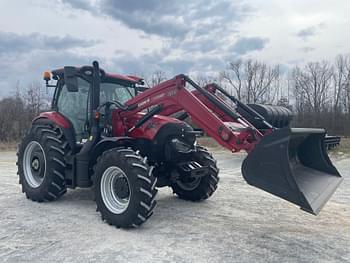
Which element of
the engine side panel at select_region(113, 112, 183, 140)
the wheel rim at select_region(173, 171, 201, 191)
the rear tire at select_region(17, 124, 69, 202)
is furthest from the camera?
the wheel rim at select_region(173, 171, 201, 191)

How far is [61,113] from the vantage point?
687 centimetres

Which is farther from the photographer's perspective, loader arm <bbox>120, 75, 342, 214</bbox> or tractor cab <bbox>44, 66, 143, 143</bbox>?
tractor cab <bbox>44, 66, 143, 143</bbox>

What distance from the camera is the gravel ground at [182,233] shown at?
4.07 m

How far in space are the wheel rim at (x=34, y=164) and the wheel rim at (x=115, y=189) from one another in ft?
5.90

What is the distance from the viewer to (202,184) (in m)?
6.60

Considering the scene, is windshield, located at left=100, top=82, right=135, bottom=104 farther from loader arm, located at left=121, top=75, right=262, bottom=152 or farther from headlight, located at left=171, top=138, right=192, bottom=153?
headlight, located at left=171, top=138, right=192, bottom=153

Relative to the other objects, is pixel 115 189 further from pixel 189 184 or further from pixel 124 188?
pixel 189 184

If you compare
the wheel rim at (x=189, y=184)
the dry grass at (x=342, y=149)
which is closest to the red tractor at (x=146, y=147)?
the wheel rim at (x=189, y=184)

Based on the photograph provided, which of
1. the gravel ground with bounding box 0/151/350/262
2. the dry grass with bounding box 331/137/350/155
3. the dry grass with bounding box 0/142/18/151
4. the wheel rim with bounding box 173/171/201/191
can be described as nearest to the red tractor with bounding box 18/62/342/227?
the wheel rim with bounding box 173/171/201/191

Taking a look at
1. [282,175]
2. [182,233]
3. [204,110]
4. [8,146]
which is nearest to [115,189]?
[182,233]

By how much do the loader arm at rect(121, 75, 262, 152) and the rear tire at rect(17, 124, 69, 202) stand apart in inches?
Result: 51.4

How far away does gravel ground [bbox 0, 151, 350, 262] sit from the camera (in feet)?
13.4

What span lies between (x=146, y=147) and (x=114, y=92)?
1.44 metres

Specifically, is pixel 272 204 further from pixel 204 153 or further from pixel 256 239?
pixel 256 239
